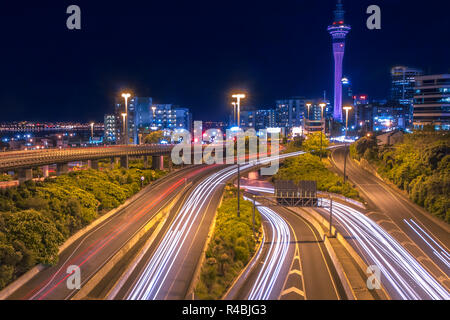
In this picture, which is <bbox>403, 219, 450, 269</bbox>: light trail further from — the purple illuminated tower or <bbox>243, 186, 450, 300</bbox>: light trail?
the purple illuminated tower

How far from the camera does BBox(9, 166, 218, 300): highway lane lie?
1977 centimetres

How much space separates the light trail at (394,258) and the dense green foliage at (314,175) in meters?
6.97

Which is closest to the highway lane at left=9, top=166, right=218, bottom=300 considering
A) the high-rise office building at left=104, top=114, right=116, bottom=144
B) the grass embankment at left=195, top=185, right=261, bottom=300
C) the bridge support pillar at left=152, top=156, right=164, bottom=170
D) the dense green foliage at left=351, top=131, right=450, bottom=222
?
the grass embankment at left=195, top=185, right=261, bottom=300

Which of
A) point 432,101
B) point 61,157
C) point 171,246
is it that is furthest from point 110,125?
point 171,246

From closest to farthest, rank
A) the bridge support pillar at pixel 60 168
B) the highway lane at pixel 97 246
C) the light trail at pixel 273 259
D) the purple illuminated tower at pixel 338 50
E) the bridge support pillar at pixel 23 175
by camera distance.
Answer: the highway lane at pixel 97 246 < the light trail at pixel 273 259 < the bridge support pillar at pixel 23 175 < the bridge support pillar at pixel 60 168 < the purple illuminated tower at pixel 338 50

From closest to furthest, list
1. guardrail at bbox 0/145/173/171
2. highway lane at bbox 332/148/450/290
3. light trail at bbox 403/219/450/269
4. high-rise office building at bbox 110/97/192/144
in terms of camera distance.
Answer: highway lane at bbox 332/148/450/290 < light trail at bbox 403/219/450/269 < guardrail at bbox 0/145/173/171 < high-rise office building at bbox 110/97/192/144

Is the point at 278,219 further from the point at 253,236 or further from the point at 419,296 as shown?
the point at 419,296

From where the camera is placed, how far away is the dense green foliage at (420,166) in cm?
3641

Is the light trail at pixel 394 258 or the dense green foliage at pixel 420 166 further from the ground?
the dense green foliage at pixel 420 166

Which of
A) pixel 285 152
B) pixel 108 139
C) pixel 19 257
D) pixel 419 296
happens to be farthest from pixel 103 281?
pixel 108 139

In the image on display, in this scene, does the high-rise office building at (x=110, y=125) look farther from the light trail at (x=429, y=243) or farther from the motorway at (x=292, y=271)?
the light trail at (x=429, y=243)

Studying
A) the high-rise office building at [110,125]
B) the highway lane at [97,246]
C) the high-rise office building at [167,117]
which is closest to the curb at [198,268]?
the highway lane at [97,246]

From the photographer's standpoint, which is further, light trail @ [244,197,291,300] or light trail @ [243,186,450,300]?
light trail @ [243,186,450,300]
